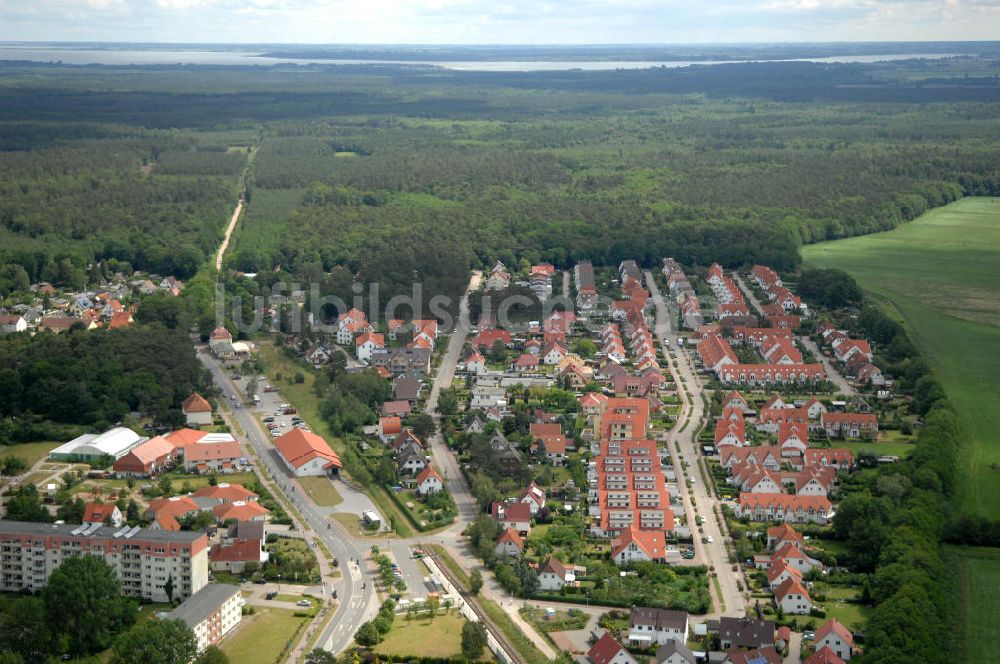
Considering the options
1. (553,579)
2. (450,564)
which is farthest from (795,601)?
(450,564)

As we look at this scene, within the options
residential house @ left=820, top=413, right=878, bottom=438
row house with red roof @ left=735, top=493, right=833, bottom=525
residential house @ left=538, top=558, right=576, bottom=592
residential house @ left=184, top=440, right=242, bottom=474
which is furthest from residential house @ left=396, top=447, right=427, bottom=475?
residential house @ left=820, top=413, right=878, bottom=438

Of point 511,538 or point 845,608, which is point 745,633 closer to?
point 845,608

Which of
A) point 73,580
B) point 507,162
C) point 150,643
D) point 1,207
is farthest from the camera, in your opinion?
point 507,162

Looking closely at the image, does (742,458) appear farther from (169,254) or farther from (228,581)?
(169,254)

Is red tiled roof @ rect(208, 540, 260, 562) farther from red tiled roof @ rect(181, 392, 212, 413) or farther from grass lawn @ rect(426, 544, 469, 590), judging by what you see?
red tiled roof @ rect(181, 392, 212, 413)

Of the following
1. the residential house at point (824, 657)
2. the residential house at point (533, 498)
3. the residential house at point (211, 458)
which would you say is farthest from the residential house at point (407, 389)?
the residential house at point (824, 657)

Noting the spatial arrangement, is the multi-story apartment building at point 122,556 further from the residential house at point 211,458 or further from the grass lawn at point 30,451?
the grass lawn at point 30,451

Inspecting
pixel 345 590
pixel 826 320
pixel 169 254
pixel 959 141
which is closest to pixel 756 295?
pixel 826 320
